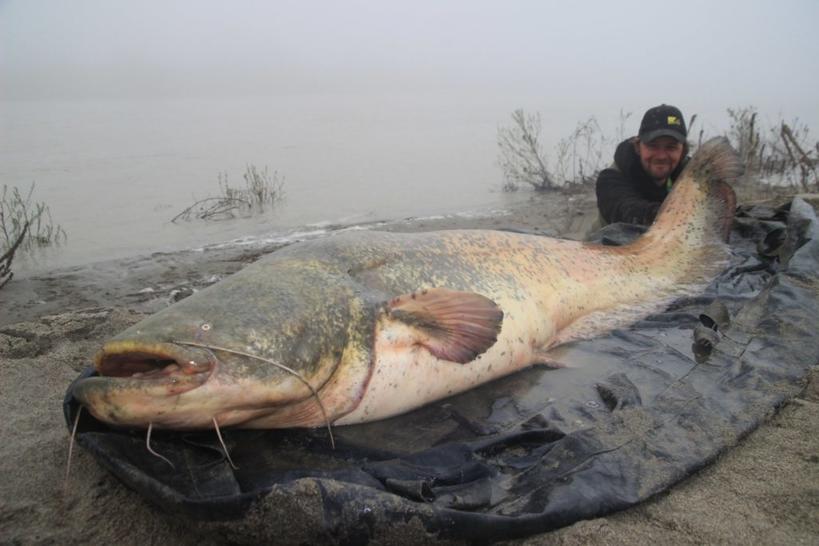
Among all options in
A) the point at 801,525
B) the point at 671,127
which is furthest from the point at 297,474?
the point at 671,127

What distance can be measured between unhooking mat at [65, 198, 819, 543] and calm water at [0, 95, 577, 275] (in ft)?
16.6

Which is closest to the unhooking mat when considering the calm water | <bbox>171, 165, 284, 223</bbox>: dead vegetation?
the calm water

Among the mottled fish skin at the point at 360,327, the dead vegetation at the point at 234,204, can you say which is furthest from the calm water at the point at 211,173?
the mottled fish skin at the point at 360,327

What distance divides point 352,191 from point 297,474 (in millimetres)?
9039

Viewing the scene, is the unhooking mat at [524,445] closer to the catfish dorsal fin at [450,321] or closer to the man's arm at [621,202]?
the catfish dorsal fin at [450,321]

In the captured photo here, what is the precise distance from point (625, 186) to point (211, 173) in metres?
9.03

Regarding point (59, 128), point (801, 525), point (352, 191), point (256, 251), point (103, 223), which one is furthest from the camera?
point (59, 128)

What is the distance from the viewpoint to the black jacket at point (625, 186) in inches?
197

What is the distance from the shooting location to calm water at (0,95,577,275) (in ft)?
25.3

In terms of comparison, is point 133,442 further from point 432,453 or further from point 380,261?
point 380,261

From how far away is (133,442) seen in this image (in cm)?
188

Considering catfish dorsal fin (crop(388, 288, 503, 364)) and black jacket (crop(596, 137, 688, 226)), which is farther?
black jacket (crop(596, 137, 688, 226))

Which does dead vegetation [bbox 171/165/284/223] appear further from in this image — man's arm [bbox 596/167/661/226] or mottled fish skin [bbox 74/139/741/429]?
mottled fish skin [bbox 74/139/741/429]

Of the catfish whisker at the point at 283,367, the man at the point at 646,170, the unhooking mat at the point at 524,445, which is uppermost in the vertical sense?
the man at the point at 646,170
